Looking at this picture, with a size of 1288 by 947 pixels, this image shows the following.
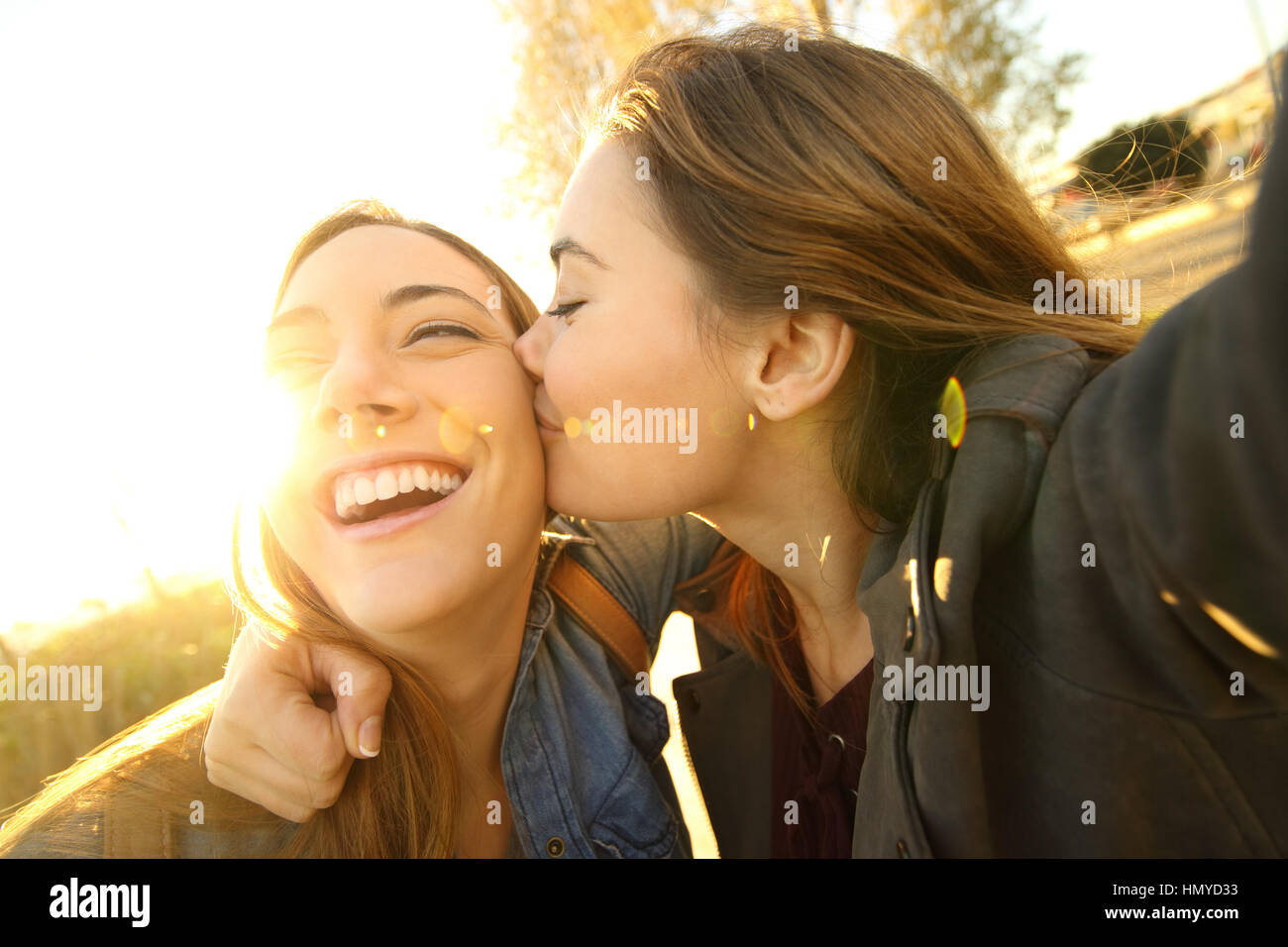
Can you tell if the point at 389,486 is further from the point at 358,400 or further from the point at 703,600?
the point at 703,600

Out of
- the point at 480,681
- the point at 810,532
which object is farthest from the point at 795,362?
the point at 480,681

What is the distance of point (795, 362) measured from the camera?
2.23m

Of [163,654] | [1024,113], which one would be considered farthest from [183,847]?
[1024,113]

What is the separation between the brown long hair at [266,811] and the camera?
1880 mm

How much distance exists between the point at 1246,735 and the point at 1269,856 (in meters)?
0.23

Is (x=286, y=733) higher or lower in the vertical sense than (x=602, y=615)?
lower

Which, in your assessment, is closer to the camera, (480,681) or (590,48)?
(480,681)

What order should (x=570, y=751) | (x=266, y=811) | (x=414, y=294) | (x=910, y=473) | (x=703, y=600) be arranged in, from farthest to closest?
(x=703, y=600)
(x=570, y=751)
(x=414, y=294)
(x=910, y=473)
(x=266, y=811)

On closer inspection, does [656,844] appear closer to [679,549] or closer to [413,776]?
[413,776]

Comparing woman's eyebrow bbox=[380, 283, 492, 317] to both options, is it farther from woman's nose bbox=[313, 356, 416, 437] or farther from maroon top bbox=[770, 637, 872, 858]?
maroon top bbox=[770, 637, 872, 858]

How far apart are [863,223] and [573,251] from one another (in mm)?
775

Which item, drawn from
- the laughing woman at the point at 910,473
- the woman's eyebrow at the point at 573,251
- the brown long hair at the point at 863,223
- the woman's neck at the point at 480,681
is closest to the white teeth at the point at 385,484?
the woman's neck at the point at 480,681

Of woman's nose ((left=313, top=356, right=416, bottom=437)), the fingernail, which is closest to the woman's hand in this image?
the fingernail
